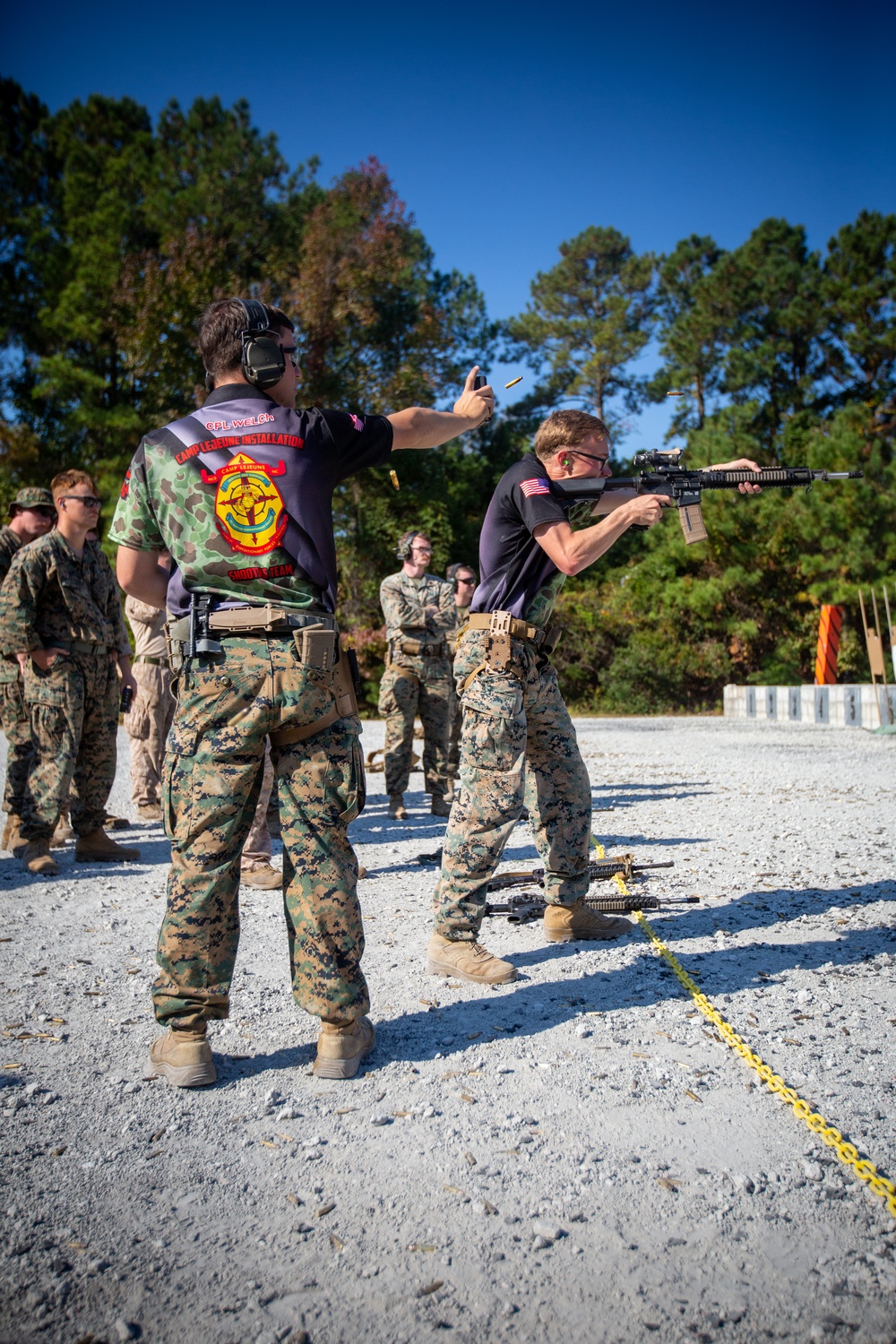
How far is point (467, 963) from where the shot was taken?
3.69 m

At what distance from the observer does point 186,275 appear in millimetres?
26125

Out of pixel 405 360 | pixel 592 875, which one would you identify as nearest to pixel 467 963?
pixel 592 875

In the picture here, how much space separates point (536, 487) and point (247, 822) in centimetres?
175

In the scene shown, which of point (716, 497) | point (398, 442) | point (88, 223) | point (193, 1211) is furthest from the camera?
point (88, 223)

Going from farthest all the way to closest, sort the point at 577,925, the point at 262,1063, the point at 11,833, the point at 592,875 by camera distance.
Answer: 1. the point at 11,833
2. the point at 592,875
3. the point at 577,925
4. the point at 262,1063

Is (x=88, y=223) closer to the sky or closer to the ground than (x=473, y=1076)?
closer to the sky

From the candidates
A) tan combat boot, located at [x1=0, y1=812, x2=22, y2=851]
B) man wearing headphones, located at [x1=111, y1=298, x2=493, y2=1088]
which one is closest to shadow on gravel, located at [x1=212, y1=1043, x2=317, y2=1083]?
man wearing headphones, located at [x1=111, y1=298, x2=493, y2=1088]

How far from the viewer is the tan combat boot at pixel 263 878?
547 cm

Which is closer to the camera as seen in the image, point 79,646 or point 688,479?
point 688,479

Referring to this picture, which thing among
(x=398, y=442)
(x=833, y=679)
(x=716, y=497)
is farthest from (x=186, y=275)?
(x=398, y=442)

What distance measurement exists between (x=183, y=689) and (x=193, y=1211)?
4.40 feet

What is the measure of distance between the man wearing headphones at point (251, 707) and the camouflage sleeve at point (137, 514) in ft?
0.05

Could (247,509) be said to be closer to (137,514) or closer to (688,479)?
(137,514)

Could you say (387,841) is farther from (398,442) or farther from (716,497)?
(716,497)
